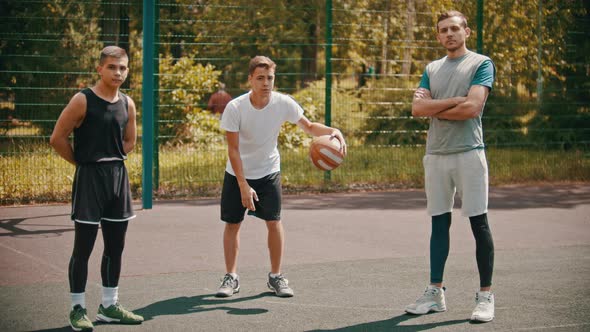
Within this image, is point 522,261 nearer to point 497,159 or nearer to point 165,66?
point 497,159

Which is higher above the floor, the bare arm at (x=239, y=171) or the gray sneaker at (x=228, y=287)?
the bare arm at (x=239, y=171)

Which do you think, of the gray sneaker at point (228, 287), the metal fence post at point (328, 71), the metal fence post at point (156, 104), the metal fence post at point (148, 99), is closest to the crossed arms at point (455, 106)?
the gray sneaker at point (228, 287)

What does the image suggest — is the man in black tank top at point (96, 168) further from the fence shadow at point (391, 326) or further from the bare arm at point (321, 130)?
the bare arm at point (321, 130)

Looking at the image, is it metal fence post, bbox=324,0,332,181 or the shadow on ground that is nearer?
the shadow on ground

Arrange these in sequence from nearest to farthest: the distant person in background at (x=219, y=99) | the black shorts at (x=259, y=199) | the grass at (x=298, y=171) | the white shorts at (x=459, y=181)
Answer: the white shorts at (x=459, y=181) → the black shorts at (x=259, y=199) → the grass at (x=298, y=171) → the distant person in background at (x=219, y=99)

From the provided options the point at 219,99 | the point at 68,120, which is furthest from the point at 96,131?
the point at 219,99

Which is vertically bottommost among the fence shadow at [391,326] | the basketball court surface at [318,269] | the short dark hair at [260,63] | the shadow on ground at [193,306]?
the shadow on ground at [193,306]

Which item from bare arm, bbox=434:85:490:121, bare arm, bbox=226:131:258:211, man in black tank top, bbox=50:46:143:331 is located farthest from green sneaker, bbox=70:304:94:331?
bare arm, bbox=434:85:490:121

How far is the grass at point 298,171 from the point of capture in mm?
11234

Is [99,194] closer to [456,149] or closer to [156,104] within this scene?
[456,149]

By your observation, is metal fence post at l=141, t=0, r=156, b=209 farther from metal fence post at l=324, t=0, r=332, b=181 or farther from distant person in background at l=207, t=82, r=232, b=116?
metal fence post at l=324, t=0, r=332, b=181

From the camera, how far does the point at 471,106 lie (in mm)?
5770

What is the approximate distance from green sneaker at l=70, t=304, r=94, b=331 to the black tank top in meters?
0.96

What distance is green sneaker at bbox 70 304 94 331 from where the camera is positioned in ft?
17.7
